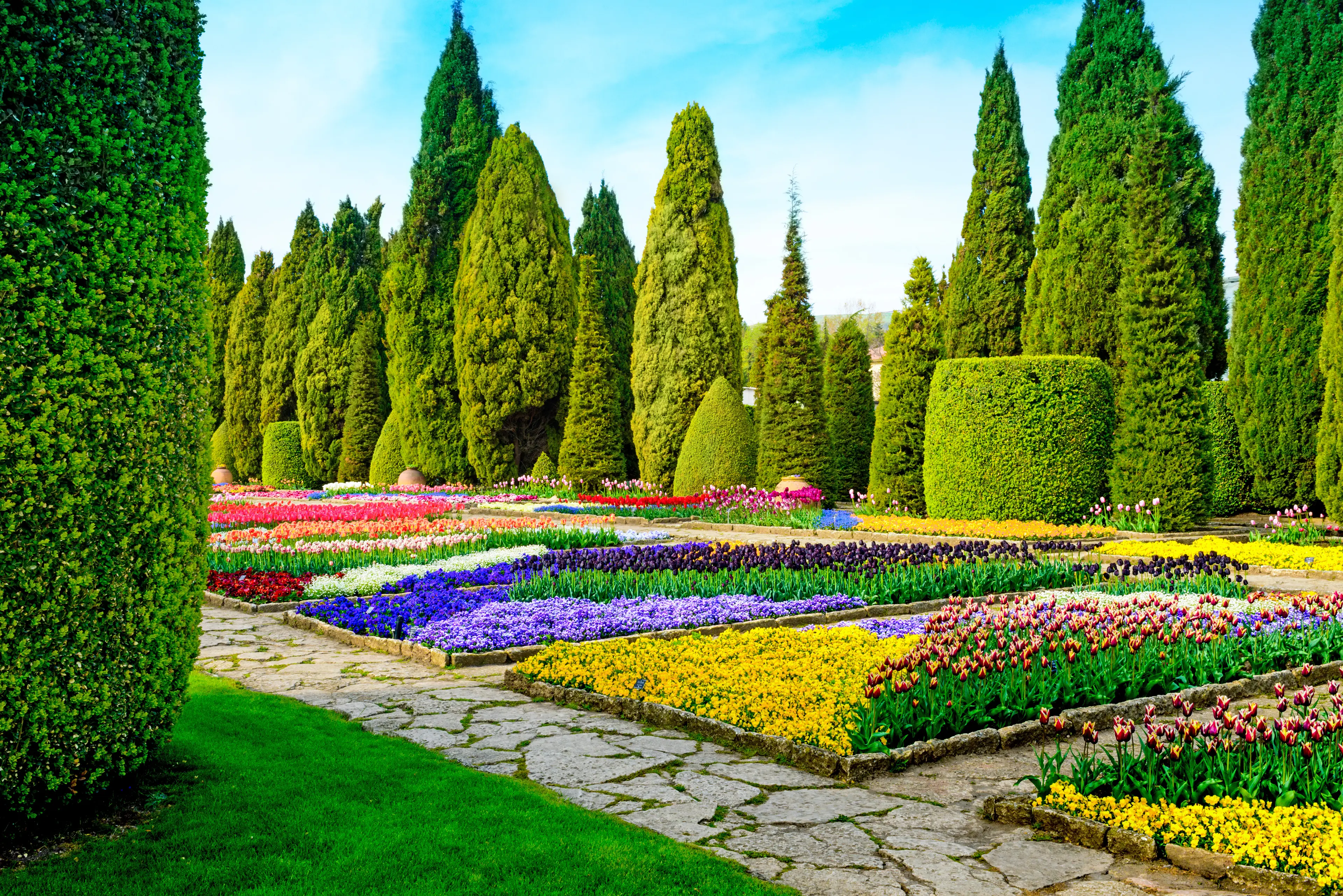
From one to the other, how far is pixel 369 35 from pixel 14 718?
25.6ft

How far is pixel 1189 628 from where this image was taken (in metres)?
6.61

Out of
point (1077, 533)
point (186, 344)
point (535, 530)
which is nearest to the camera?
point (186, 344)

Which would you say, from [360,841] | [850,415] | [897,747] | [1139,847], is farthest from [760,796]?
[850,415]

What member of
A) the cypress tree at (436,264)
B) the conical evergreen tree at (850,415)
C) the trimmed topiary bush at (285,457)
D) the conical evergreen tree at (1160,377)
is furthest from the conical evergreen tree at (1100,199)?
the trimmed topiary bush at (285,457)

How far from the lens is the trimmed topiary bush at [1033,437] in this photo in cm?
1548

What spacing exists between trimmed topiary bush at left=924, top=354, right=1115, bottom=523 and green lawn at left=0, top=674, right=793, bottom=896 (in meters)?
12.8

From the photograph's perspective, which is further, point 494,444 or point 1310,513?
point 494,444

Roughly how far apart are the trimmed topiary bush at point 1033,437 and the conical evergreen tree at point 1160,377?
1.35ft

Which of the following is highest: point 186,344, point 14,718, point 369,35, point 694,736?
point 369,35

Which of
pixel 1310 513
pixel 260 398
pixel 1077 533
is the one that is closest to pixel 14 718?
pixel 1077 533

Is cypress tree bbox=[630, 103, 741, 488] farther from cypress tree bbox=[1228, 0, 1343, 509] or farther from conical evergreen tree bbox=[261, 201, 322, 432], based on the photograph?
conical evergreen tree bbox=[261, 201, 322, 432]

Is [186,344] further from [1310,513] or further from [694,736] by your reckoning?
[1310,513]

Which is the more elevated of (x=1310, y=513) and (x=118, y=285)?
(x=118, y=285)

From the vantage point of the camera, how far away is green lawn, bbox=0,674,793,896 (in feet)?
10.6
